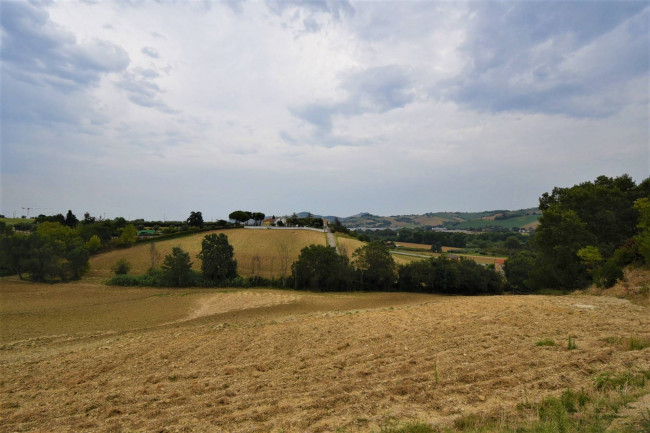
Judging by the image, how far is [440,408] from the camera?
587 cm

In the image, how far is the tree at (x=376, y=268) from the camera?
4541 cm

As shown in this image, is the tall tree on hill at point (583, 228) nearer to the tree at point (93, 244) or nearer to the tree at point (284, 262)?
the tree at point (284, 262)

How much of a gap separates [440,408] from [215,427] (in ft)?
14.9

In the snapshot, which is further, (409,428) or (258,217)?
(258,217)

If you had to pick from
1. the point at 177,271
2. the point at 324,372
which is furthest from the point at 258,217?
the point at 324,372

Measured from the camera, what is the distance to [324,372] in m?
8.44

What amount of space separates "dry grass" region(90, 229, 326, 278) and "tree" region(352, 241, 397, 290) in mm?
13958

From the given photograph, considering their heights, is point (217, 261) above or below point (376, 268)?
above

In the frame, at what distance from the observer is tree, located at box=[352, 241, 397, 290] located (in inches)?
1788

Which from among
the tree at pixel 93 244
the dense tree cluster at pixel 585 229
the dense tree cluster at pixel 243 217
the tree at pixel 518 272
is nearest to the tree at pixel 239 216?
the dense tree cluster at pixel 243 217

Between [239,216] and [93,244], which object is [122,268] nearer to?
[93,244]

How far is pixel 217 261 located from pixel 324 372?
41336mm

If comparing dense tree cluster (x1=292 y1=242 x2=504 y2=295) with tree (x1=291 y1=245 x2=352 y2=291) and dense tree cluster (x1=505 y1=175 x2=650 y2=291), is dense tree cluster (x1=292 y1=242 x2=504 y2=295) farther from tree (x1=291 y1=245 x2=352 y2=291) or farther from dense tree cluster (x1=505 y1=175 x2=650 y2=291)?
dense tree cluster (x1=505 y1=175 x2=650 y2=291)

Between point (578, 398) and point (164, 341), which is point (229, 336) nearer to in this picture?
point (164, 341)
